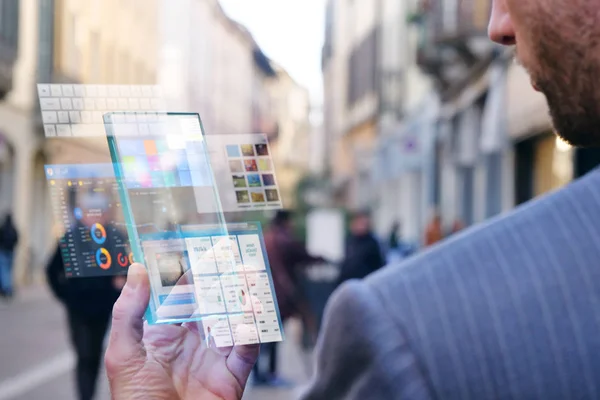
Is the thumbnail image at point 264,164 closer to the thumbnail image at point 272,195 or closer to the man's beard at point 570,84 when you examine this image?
the thumbnail image at point 272,195

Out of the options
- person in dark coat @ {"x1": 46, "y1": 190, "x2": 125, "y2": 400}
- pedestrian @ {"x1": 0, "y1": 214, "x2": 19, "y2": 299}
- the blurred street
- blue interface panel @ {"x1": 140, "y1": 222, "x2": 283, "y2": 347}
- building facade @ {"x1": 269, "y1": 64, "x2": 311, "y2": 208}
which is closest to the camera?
blue interface panel @ {"x1": 140, "y1": 222, "x2": 283, "y2": 347}

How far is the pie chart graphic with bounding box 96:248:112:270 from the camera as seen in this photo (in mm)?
1311

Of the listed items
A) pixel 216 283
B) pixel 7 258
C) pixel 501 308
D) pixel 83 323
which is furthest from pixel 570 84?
pixel 7 258

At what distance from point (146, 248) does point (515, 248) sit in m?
0.51

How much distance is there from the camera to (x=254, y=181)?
130 cm

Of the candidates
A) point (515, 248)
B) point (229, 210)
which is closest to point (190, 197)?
point (229, 210)

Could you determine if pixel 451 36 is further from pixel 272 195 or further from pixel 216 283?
pixel 216 283

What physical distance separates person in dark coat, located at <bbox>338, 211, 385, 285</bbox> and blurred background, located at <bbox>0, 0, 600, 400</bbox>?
0.06 metres

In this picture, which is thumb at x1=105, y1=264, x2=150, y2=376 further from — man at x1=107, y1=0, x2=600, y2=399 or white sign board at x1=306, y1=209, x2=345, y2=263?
white sign board at x1=306, y1=209, x2=345, y2=263

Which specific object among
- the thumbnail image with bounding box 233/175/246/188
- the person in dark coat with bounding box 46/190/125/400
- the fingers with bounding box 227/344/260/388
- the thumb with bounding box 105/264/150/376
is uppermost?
the thumbnail image with bounding box 233/175/246/188

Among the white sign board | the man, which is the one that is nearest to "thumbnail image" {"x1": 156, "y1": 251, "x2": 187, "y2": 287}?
the man

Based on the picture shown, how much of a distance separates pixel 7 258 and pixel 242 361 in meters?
19.3

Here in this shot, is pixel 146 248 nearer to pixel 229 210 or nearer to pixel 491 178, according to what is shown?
pixel 229 210

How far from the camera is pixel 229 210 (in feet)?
4.18
